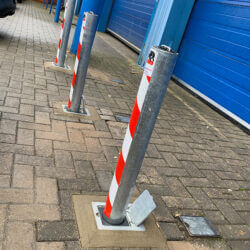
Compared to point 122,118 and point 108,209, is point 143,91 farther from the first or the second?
point 122,118

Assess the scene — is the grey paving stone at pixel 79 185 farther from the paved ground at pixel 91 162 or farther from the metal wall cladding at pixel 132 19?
the metal wall cladding at pixel 132 19

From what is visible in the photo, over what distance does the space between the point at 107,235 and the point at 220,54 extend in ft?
18.6

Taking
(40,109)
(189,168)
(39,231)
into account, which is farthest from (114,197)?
(40,109)

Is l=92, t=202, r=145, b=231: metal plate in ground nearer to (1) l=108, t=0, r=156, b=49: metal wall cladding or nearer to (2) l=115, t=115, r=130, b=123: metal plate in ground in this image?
(2) l=115, t=115, r=130, b=123: metal plate in ground

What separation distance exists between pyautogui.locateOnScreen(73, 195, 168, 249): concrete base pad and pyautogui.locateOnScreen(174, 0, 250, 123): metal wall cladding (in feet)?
13.7

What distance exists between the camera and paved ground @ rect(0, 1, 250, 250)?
2148mm

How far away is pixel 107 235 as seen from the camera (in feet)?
6.82

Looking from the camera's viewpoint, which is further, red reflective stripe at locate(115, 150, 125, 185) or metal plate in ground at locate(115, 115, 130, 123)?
metal plate in ground at locate(115, 115, 130, 123)

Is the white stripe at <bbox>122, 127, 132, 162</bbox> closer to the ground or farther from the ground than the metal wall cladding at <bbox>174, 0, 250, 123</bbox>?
closer to the ground

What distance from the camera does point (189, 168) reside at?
3488 mm

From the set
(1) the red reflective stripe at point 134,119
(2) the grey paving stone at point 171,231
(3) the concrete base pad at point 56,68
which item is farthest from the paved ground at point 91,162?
(1) the red reflective stripe at point 134,119

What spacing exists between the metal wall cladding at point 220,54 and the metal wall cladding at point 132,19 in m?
3.33

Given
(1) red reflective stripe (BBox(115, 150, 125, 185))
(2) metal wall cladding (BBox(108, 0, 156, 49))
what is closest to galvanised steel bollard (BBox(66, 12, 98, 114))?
(1) red reflective stripe (BBox(115, 150, 125, 185))

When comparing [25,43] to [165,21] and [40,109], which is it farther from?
[40,109]
